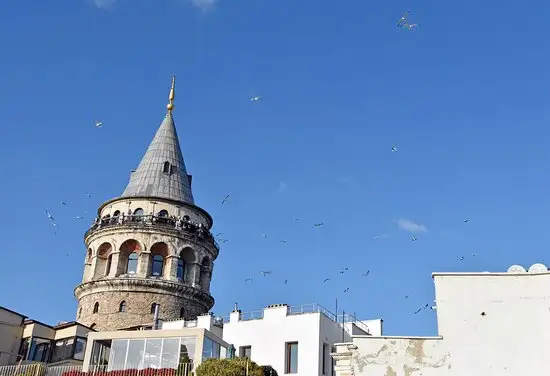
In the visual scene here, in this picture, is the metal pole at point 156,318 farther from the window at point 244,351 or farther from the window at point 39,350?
the window at point 244,351

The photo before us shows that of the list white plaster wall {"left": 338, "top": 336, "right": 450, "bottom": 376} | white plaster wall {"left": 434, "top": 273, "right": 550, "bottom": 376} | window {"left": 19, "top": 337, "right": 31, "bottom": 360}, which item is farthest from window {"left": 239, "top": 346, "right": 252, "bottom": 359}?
white plaster wall {"left": 434, "top": 273, "right": 550, "bottom": 376}

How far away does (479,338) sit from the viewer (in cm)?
2627

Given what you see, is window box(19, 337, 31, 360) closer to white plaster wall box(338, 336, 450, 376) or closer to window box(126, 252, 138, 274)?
window box(126, 252, 138, 274)

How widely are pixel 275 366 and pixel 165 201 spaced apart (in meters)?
21.3

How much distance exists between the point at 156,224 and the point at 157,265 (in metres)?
3.10

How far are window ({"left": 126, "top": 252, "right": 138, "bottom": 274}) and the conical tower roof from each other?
16.0 feet

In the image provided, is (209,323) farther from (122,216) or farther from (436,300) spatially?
(436,300)

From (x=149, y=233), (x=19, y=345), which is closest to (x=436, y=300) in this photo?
(x=19, y=345)

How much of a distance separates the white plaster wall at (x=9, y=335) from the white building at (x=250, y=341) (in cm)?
1013

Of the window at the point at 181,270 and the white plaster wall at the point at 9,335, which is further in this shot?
the window at the point at 181,270

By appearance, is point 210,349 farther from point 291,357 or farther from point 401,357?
point 401,357

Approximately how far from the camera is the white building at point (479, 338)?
84.7 feet

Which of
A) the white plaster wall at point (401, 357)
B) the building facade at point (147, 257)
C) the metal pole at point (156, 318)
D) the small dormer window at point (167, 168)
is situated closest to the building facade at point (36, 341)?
the metal pole at point (156, 318)

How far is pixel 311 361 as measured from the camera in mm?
39344
